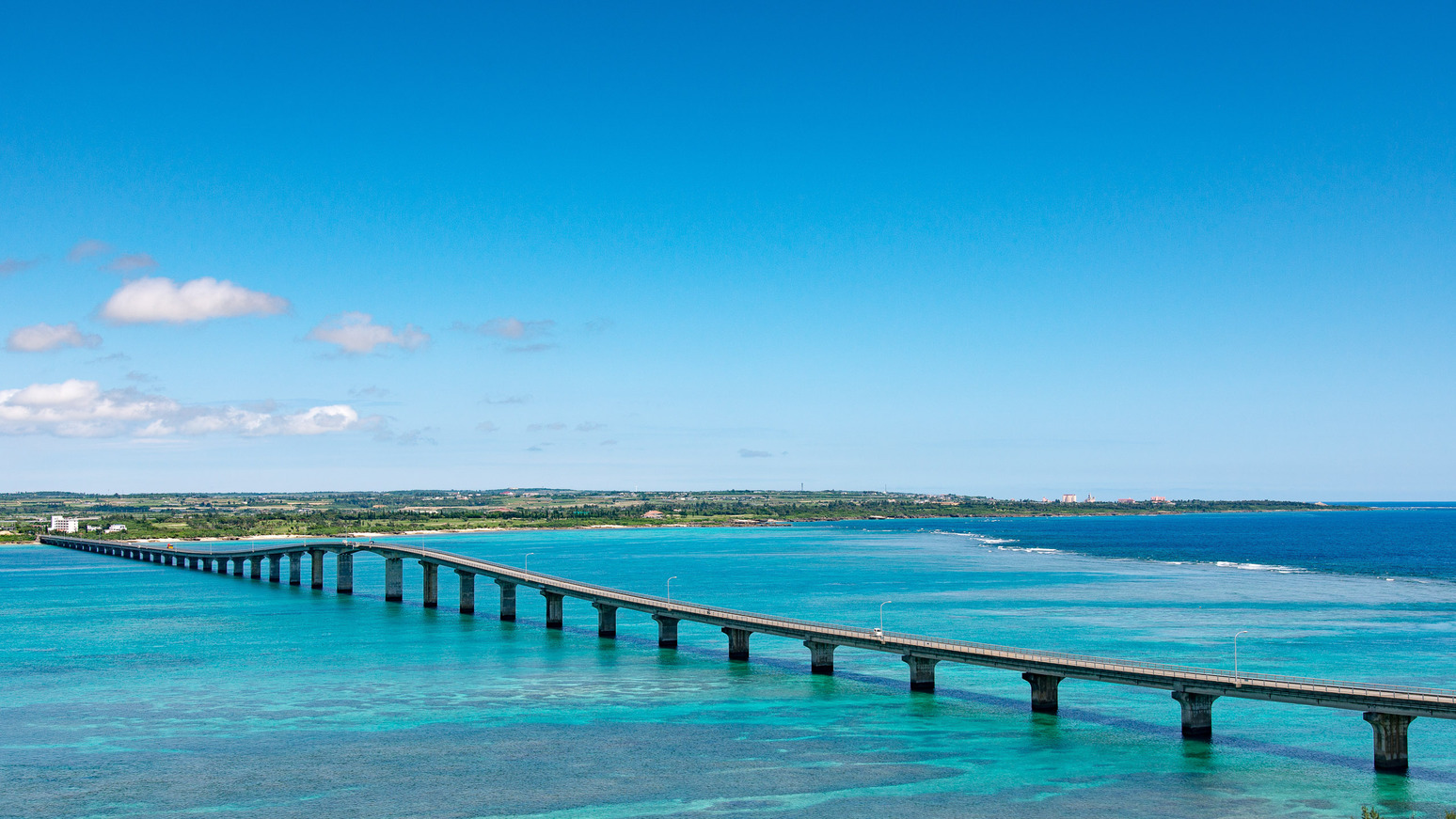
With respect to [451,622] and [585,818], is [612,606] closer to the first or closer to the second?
[451,622]

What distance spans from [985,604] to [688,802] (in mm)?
84800

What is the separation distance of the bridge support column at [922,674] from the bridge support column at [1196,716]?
17039 mm

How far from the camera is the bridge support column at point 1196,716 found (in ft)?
207

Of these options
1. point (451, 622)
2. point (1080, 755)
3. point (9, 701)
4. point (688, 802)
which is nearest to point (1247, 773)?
point (1080, 755)

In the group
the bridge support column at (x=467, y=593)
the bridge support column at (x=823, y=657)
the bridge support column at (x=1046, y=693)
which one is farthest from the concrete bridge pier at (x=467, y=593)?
the bridge support column at (x=1046, y=693)

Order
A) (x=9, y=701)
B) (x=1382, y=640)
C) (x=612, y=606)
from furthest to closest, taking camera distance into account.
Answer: (x=612, y=606)
(x=1382, y=640)
(x=9, y=701)

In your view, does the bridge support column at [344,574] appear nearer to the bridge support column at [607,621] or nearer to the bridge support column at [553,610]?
the bridge support column at [553,610]

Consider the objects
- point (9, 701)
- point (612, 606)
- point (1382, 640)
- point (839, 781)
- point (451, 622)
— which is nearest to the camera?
point (839, 781)

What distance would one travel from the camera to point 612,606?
106625 mm

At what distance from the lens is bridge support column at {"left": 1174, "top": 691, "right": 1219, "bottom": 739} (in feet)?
207

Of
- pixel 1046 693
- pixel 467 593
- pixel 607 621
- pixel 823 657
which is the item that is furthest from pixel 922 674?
pixel 467 593

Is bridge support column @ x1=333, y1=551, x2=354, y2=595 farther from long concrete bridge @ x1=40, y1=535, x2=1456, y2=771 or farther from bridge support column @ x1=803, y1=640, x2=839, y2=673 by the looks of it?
bridge support column @ x1=803, y1=640, x2=839, y2=673

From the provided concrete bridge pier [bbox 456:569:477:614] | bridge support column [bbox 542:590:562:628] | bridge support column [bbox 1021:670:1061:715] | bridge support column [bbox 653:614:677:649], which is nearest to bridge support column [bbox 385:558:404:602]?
concrete bridge pier [bbox 456:569:477:614]

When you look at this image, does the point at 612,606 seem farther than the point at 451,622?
No
